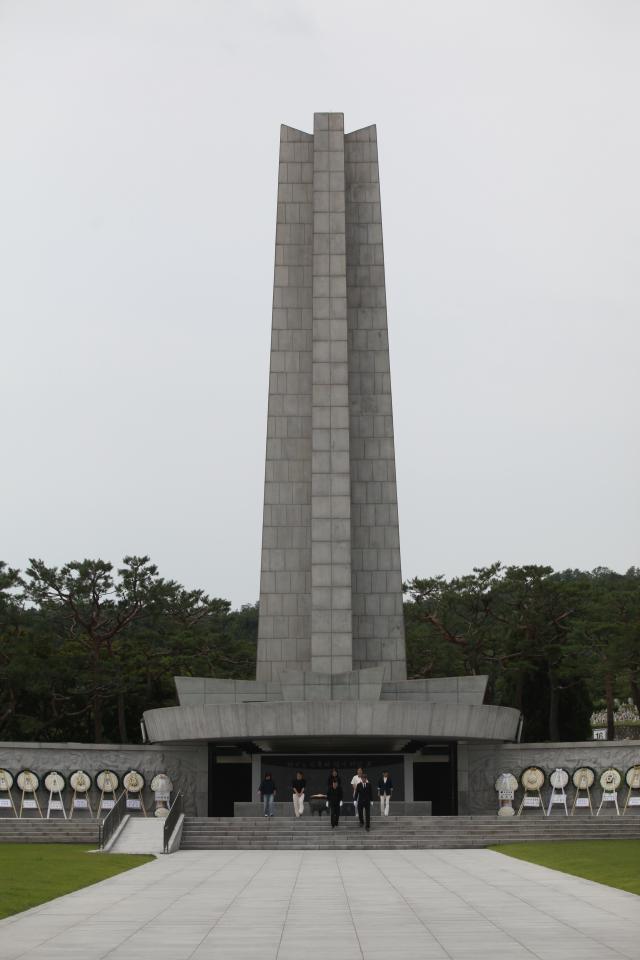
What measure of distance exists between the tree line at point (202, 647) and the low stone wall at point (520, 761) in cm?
1070

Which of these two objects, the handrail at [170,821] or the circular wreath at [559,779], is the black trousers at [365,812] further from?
the circular wreath at [559,779]

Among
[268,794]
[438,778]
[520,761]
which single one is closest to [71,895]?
[268,794]

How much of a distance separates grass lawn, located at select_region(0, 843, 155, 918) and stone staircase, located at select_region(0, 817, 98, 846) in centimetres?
46

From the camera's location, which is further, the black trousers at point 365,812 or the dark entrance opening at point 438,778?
the dark entrance opening at point 438,778

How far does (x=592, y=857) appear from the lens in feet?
78.2

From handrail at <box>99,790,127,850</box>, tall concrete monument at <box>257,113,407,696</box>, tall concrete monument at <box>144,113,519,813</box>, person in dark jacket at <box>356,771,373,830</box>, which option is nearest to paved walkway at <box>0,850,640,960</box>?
handrail at <box>99,790,127,850</box>

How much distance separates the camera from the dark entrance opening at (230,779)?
39344mm

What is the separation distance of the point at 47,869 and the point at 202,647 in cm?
3182

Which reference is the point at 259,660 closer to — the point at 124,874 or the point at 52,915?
the point at 124,874

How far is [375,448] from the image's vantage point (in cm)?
4109

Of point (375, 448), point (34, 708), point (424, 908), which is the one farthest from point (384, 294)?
point (424, 908)

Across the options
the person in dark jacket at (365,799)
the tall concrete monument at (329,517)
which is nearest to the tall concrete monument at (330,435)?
Answer: the tall concrete monument at (329,517)

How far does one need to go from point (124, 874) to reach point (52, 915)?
6.65 meters

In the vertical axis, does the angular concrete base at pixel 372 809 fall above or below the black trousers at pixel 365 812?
above
